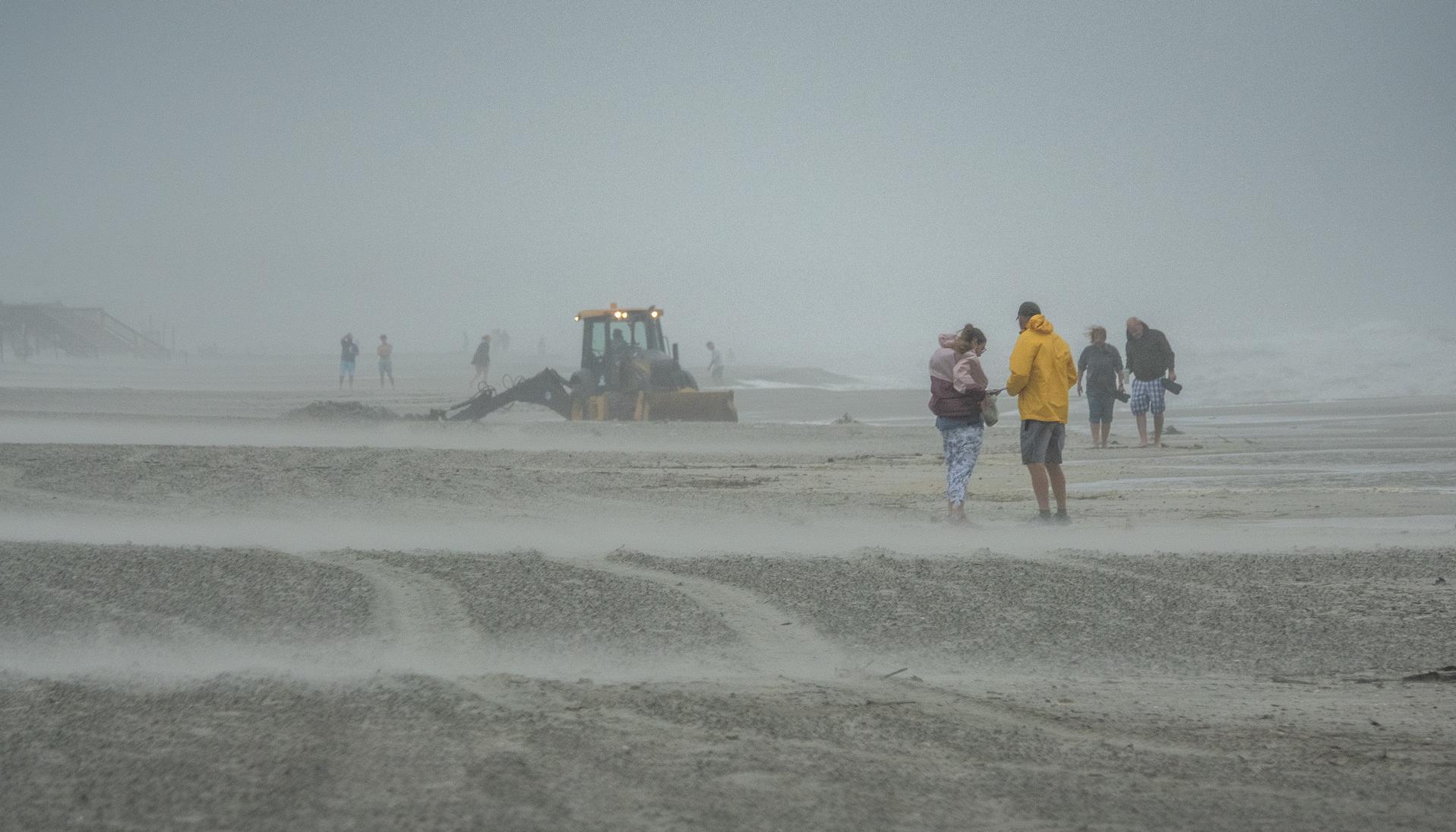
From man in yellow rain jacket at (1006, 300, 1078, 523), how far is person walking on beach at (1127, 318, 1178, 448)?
7.57 meters

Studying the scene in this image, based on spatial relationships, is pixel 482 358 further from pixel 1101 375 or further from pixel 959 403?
pixel 959 403

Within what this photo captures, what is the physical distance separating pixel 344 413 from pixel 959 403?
55.2 ft

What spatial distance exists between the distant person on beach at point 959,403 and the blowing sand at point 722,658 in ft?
1.25

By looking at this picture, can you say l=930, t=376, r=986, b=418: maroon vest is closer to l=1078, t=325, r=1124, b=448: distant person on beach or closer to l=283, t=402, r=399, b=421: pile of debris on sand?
l=1078, t=325, r=1124, b=448: distant person on beach

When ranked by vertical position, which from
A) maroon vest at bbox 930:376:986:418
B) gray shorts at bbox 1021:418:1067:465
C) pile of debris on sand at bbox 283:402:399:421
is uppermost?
maroon vest at bbox 930:376:986:418

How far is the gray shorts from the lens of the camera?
9961 millimetres

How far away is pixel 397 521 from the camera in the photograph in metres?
10.4

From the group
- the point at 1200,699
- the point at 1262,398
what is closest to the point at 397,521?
the point at 1200,699

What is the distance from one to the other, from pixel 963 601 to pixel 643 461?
9.43m

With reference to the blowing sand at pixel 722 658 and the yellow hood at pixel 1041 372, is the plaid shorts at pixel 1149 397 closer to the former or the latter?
the blowing sand at pixel 722 658

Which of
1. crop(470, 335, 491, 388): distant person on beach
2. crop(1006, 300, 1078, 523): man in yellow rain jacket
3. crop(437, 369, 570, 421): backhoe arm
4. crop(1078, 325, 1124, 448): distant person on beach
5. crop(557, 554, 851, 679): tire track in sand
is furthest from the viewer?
crop(470, 335, 491, 388): distant person on beach

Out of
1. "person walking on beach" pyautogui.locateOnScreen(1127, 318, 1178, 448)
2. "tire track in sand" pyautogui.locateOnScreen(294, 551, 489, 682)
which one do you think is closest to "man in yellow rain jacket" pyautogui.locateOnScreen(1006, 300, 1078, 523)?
"tire track in sand" pyautogui.locateOnScreen(294, 551, 489, 682)

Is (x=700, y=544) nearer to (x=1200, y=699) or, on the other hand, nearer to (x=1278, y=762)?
(x=1200, y=699)

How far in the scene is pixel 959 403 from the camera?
10102 mm
